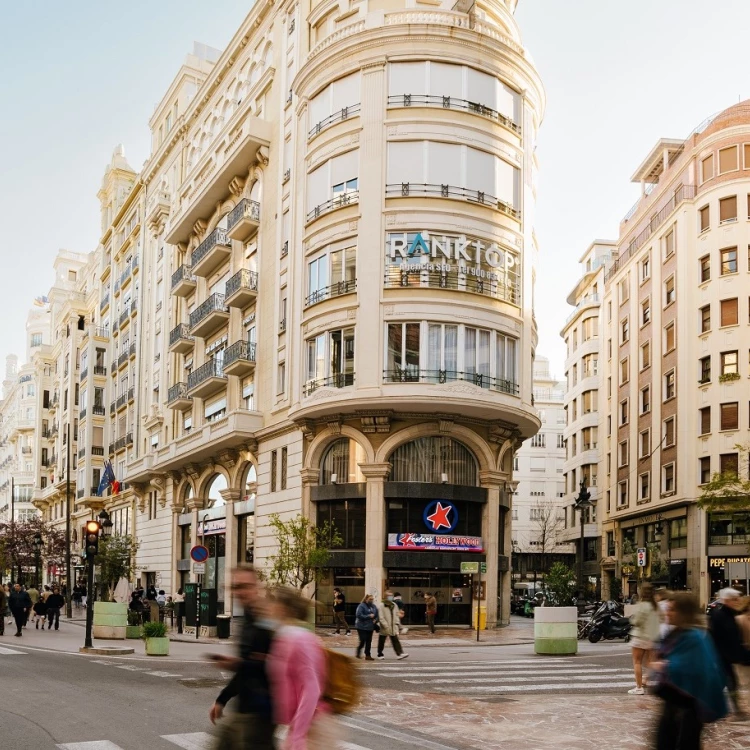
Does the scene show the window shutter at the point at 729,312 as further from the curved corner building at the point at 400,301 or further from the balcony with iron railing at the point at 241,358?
the balcony with iron railing at the point at 241,358

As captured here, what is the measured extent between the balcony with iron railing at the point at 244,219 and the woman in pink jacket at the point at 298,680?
120 feet

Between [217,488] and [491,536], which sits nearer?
[491,536]

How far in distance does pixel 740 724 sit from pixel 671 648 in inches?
221

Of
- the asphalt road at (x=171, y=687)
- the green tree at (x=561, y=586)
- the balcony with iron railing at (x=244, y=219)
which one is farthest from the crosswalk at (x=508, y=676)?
the balcony with iron railing at (x=244, y=219)

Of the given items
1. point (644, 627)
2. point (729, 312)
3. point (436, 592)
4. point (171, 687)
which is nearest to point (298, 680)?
point (644, 627)

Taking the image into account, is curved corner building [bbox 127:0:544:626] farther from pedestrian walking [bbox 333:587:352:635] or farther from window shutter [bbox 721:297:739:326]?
window shutter [bbox 721:297:739:326]

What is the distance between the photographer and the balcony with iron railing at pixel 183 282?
1942 inches

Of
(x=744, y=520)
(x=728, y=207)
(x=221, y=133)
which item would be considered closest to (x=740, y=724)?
(x=744, y=520)

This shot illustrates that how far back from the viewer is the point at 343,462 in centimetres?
3419

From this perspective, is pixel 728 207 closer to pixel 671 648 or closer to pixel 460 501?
pixel 460 501

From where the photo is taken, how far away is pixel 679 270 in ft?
175

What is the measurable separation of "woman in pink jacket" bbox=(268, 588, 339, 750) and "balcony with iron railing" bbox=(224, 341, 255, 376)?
114ft

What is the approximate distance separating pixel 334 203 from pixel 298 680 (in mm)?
29928

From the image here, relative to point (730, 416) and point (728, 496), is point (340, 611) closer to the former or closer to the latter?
point (728, 496)
